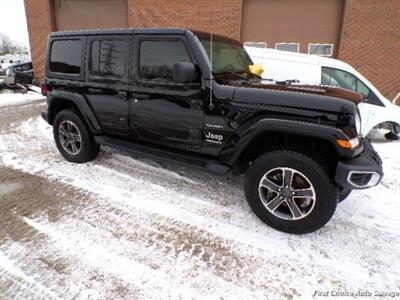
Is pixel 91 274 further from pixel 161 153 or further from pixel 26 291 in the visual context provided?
pixel 161 153

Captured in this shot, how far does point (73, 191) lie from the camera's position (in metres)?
3.88

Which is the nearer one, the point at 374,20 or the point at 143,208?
the point at 143,208

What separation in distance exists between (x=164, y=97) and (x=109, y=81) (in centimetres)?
99

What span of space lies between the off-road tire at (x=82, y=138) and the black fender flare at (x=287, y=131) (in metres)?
2.46

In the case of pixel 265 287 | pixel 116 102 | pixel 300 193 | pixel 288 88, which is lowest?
pixel 265 287

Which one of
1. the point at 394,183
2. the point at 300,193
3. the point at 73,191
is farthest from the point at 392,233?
the point at 73,191

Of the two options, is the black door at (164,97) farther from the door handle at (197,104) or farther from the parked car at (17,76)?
the parked car at (17,76)

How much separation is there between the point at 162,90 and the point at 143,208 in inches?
57.3

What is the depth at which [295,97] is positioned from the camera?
285 cm

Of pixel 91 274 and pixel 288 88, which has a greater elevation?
pixel 288 88

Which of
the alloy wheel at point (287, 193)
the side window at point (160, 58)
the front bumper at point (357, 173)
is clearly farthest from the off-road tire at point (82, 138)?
the front bumper at point (357, 173)

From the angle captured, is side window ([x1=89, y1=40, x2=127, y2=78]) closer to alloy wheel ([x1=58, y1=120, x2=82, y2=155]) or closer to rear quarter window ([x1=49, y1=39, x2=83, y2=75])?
rear quarter window ([x1=49, y1=39, x2=83, y2=75])

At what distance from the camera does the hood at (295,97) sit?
271cm

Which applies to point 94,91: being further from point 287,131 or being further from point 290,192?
point 290,192
